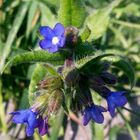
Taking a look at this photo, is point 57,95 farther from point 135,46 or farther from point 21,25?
point 135,46

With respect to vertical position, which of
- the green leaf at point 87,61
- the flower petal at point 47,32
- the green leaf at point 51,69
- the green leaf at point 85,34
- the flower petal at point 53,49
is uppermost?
the green leaf at point 85,34

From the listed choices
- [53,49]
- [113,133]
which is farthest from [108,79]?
[113,133]

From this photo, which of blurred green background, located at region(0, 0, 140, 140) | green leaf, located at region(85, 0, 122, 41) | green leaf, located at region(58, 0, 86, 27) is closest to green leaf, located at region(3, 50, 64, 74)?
green leaf, located at region(58, 0, 86, 27)

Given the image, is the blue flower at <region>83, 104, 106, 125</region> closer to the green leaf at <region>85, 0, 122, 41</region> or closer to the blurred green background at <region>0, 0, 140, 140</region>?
the green leaf at <region>85, 0, 122, 41</region>

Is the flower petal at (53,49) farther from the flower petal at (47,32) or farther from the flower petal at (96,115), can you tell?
the flower petal at (96,115)

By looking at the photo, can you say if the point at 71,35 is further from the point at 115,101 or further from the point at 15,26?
the point at 15,26

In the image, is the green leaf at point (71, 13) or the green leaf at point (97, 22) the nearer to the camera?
the green leaf at point (71, 13)

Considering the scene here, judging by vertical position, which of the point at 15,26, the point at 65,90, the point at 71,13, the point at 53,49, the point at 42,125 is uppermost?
the point at 15,26

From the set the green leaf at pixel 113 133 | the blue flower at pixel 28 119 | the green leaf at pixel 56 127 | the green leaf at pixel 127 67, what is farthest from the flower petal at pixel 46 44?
the green leaf at pixel 113 133
